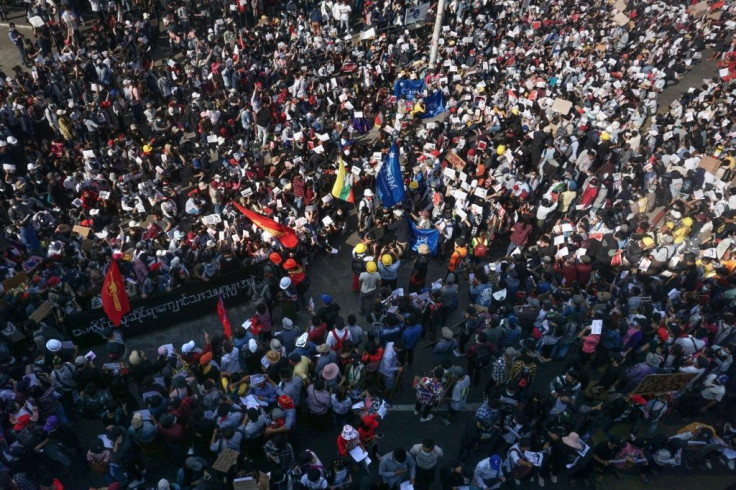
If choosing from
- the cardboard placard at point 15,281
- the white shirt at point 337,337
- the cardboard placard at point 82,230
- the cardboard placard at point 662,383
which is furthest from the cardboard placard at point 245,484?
the cardboard placard at point 82,230

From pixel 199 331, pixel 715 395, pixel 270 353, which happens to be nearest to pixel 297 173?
pixel 199 331

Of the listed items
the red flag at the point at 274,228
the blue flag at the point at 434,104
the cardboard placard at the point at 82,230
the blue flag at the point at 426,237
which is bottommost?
the blue flag at the point at 426,237

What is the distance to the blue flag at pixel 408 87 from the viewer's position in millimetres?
18281

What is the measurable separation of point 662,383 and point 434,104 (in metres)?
11.9

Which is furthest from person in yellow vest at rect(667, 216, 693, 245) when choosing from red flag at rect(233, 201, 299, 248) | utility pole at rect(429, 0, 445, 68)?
utility pole at rect(429, 0, 445, 68)

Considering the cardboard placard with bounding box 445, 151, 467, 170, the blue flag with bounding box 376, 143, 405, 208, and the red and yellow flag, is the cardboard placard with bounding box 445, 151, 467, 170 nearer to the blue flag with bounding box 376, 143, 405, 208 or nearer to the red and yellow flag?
the blue flag with bounding box 376, 143, 405, 208

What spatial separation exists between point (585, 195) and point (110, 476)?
12.7 m

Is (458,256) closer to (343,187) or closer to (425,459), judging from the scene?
(343,187)

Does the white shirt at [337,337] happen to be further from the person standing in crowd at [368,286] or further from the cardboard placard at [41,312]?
the cardboard placard at [41,312]

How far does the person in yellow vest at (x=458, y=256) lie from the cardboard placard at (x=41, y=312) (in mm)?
8656

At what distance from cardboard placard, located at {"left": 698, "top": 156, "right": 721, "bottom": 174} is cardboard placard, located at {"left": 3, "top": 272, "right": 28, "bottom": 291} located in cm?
1778

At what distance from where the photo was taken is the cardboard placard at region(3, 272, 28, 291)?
443 inches

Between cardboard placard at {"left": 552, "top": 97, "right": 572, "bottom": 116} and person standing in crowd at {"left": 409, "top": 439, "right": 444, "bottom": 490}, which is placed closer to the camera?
person standing in crowd at {"left": 409, "top": 439, "right": 444, "bottom": 490}

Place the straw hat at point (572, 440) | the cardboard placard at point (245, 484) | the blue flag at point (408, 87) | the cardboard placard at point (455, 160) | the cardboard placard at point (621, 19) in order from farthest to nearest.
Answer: the cardboard placard at point (621, 19), the blue flag at point (408, 87), the cardboard placard at point (455, 160), the straw hat at point (572, 440), the cardboard placard at point (245, 484)
